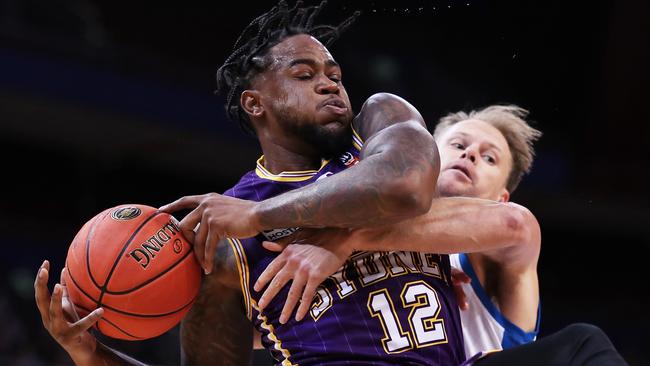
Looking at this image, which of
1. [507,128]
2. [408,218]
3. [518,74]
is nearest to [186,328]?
[408,218]

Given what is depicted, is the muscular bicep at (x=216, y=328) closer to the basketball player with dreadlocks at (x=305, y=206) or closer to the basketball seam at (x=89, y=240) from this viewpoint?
the basketball player with dreadlocks at (x=305, y=206)

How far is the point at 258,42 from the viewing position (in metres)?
3.39

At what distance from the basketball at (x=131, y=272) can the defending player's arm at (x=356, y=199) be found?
0.10 meters

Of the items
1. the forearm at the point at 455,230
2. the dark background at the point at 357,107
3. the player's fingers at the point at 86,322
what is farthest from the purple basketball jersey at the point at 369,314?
the dark background at the point at 357,107

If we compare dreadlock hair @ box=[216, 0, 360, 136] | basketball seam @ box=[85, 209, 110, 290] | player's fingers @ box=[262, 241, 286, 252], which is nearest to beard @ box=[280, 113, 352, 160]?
dreadlock hair @ box=[216, 0, 360, 136]

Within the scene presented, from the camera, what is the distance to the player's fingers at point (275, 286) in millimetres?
2820

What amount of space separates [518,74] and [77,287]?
7644 millimetres

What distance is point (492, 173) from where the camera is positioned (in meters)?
3.83

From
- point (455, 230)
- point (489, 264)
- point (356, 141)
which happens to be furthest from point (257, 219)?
point (489, 264)

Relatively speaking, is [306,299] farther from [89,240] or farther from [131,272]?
[89,240]

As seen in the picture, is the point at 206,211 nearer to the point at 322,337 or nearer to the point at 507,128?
the point at 322,337

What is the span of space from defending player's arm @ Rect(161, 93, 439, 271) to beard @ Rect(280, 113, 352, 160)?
211 millimetres

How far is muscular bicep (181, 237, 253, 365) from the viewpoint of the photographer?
3234mm

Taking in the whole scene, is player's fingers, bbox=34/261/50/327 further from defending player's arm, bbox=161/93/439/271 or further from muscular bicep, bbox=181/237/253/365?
muscular bicep, bbox=181/237/253/365
